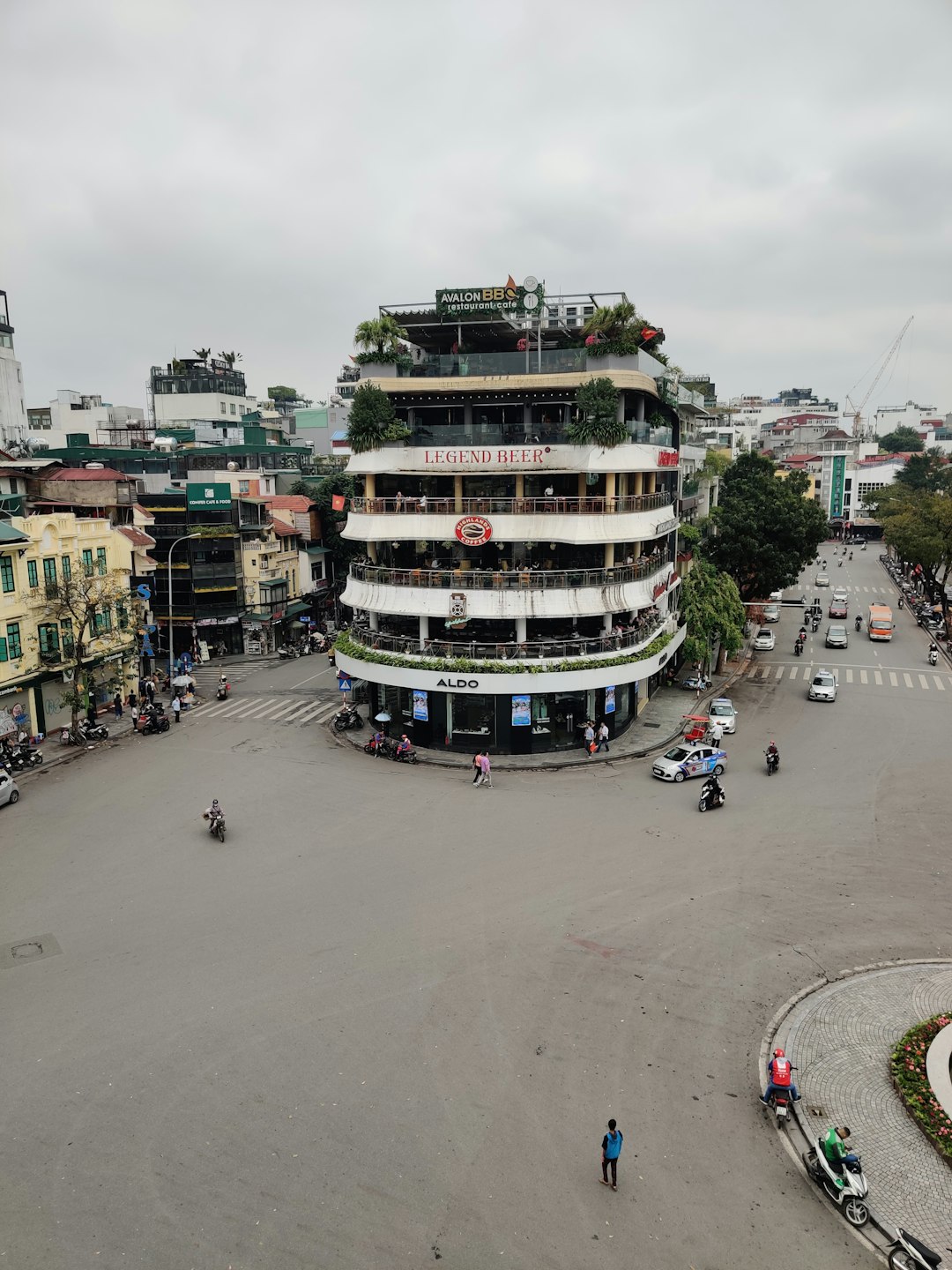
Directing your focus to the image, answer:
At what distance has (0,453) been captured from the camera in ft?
140

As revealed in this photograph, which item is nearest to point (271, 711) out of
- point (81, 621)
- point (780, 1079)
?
point (81, 621)

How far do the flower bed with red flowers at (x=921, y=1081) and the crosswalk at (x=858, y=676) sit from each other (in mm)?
32851

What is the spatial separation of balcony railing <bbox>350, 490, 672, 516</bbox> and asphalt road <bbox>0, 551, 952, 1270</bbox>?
11.1 m

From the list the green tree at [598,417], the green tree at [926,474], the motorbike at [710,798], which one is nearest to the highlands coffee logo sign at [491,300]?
the green tree at [598,417]

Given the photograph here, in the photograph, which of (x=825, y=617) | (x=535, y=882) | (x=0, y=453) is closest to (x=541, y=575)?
(x=535, y=882)

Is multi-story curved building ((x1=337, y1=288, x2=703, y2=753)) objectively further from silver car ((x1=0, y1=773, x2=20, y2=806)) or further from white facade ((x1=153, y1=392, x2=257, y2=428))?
white facade ((x1=153, y1=392, x2=257, y2=428))

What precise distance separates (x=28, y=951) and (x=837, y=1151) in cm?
1715

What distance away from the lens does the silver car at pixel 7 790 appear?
2841 centimetres

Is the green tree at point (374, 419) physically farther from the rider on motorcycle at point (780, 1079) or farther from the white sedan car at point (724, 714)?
the rider on motorcycle at point (780, 1079)

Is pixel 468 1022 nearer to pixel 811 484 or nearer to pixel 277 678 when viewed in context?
pixel 277 678

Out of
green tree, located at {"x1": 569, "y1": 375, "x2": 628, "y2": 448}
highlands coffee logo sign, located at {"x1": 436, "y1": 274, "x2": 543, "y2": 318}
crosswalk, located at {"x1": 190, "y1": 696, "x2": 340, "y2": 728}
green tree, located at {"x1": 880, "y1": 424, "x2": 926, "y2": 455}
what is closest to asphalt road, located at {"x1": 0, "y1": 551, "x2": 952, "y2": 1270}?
crosswalk, located at {"x1": 190, "y1": 696, "x2": 340, "y2": 728}

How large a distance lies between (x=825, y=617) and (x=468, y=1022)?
6303 centimetres

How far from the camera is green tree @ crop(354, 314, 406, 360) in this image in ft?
120

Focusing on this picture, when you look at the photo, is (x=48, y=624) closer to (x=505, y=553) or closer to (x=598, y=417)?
(x=505, y=553)
